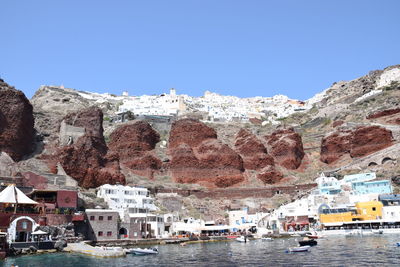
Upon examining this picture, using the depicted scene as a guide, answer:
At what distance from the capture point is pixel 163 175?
310 feet

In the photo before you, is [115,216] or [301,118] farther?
[301,118]

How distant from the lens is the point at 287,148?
9938cm

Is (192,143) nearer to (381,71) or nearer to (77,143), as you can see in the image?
(77,143)

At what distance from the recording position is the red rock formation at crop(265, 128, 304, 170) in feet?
322

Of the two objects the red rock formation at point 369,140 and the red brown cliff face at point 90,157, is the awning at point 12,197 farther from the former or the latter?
the red rock formation at point 369,140

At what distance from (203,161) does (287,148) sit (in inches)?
823

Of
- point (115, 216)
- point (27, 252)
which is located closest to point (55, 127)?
point (115, 216)

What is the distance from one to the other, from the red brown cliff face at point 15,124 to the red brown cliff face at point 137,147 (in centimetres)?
1888

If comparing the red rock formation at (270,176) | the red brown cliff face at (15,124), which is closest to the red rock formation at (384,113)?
the red rock formation at (270,176)

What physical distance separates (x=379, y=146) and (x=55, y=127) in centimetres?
7251

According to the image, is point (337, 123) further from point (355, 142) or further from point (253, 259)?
point (253, 259)

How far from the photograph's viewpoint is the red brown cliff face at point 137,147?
92.9 metres

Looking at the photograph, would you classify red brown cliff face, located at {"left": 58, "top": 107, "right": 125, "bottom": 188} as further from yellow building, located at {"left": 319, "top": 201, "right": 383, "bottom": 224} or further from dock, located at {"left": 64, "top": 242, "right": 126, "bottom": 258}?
yellow building, located at {"left": 319, "top": 201, "right": 383, "bottom": 224}

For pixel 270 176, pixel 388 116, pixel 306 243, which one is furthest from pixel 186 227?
pixel 388 116
